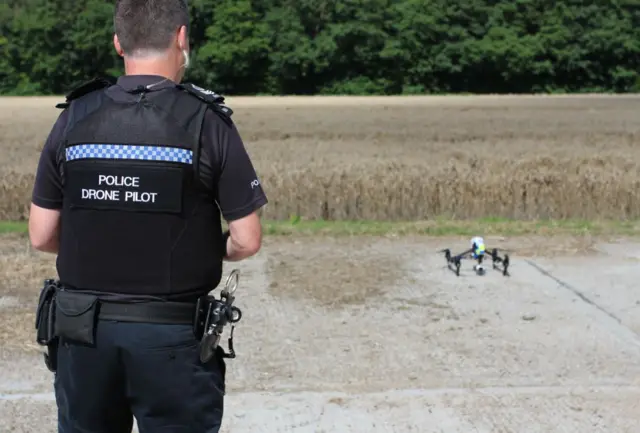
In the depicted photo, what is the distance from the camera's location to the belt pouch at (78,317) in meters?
2.45

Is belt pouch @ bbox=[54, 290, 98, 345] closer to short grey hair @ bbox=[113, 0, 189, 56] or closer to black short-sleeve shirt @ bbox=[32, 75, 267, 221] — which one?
black short-sleeve shirt @ bbox=[32, 75, 267, 221]

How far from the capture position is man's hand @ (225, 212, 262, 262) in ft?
8.27

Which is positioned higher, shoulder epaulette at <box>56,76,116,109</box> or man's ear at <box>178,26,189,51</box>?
man's ear at <box>178,26,189,51</box>

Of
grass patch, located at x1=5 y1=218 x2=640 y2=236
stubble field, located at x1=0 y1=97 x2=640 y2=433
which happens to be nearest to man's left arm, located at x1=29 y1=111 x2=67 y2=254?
stubble field, located at x1=0 y1=97 x2=640 y2=433

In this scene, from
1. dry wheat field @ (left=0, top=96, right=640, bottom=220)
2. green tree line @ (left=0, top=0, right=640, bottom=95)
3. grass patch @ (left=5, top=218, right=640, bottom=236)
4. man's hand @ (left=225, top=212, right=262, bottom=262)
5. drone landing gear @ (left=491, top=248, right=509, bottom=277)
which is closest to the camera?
man's hand @ (left=225, top=212, right=262, bottom=262)

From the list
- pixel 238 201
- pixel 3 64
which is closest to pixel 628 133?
pixel 238 201

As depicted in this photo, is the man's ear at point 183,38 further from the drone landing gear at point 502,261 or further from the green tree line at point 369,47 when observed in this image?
the green tree line at point 369,47

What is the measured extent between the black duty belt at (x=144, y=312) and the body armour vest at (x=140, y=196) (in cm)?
3

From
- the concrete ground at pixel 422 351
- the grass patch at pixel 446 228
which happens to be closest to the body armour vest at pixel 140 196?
the concrete ground at pixel 422 351

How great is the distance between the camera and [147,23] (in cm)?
244

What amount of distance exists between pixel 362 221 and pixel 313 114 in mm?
24250

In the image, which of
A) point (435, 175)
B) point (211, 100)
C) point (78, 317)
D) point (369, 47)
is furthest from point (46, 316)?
point (369, 47)

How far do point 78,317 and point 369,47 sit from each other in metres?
69.3

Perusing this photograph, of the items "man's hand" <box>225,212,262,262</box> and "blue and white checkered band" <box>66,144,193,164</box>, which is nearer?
"blue and white checkered band" <box>66,144,193,164</box>
